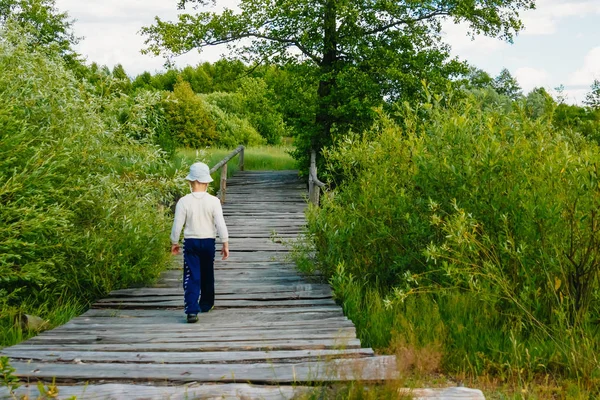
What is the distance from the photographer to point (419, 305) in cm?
605

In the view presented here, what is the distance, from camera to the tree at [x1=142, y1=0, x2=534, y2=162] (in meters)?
15.0

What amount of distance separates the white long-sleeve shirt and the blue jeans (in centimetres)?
9

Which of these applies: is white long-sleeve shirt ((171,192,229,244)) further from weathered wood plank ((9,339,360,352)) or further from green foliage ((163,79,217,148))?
green foliage ((163,79,217,148))

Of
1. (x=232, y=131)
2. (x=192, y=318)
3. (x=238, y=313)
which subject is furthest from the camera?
(x=232, y=131)

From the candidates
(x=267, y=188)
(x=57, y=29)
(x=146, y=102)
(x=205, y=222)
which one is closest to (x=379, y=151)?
(x=205, y=222)

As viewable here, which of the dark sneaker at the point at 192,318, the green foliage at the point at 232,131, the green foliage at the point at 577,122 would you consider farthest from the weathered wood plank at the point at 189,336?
the green foliage at the point at 232,131

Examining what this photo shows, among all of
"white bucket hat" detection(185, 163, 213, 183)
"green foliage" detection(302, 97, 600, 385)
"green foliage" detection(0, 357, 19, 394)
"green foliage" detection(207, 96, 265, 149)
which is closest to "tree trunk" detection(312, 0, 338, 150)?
"green foliage" detection(302, 97, 600, 385)

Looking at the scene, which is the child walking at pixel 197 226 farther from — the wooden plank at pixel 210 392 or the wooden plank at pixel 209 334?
the wooden plank at pixel 210 392

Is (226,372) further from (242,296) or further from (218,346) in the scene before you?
(242,296)

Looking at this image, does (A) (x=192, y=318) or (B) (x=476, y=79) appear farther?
(B) (x=476, y=79)

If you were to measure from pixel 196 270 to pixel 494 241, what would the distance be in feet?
9.47

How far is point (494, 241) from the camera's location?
5.83 m

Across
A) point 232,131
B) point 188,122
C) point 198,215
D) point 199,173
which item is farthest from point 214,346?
point 232,131

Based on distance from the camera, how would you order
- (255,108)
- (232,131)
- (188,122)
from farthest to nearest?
(255,108) < (232,131) < (188,122)
